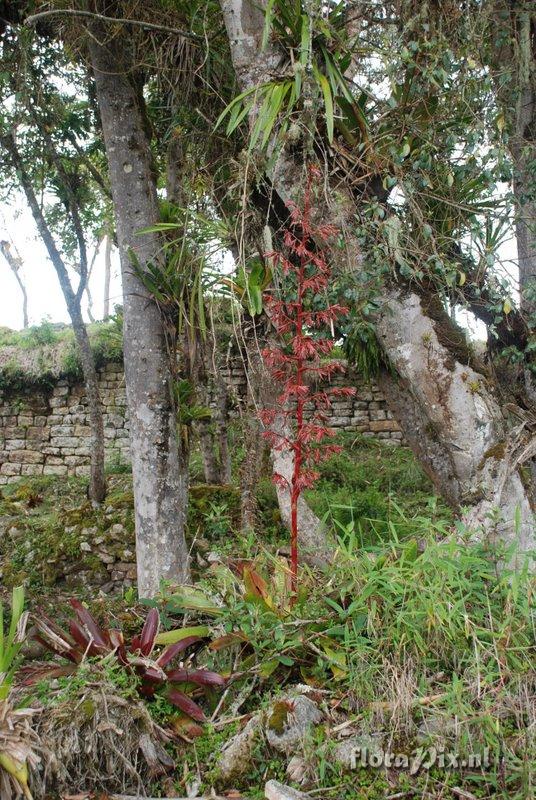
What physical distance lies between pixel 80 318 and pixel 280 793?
6.78 meters

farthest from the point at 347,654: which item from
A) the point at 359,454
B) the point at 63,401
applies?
the point at 63,401

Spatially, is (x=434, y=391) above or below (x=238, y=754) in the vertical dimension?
above

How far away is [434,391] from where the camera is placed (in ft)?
12.5

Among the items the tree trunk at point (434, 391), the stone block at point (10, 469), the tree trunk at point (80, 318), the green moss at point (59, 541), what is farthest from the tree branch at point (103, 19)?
the stone block at point (10, 469)

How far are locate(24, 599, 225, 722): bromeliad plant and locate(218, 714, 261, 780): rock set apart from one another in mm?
143

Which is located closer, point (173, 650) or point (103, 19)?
point (173, 650)

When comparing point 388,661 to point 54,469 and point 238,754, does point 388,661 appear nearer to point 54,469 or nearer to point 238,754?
point 238,754

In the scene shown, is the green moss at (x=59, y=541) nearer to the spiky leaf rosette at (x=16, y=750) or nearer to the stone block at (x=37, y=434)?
the stone block at (x=37, y=434)

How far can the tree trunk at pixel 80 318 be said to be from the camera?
775 cm

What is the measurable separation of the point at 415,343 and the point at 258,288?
1.00m

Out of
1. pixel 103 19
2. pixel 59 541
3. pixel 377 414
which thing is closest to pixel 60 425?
pixel 59 541

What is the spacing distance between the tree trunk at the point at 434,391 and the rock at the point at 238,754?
1.71 meters

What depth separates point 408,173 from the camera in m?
4.07

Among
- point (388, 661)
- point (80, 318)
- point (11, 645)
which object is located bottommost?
point (388, 661)
